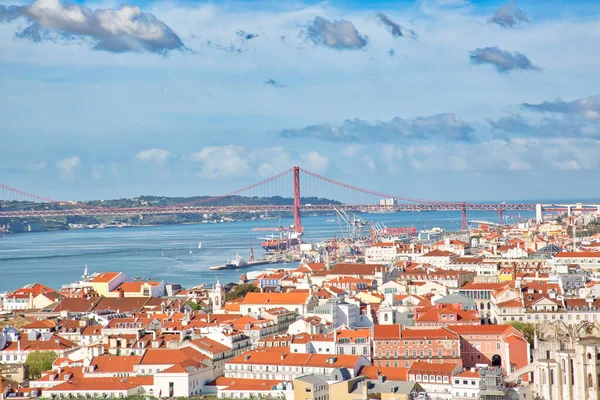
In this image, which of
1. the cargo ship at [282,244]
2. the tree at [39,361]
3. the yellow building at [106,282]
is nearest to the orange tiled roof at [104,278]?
the yellow building at [106,282]

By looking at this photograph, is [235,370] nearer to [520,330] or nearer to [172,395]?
[172,395]

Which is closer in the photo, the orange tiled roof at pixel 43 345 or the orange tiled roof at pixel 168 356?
the orange tiled roof at pixel 168 356

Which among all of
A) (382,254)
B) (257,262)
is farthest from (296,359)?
(257,262)

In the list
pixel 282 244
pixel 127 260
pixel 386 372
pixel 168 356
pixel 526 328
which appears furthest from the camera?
pixel 282 244

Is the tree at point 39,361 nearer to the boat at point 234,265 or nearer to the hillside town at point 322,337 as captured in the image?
the hillside town at point 322,337

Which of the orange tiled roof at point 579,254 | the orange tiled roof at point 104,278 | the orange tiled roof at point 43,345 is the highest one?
the orange tiled roof at point 579,254

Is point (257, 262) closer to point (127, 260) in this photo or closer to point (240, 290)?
point (127, 260)

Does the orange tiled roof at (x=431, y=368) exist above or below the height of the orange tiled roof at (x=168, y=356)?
below
